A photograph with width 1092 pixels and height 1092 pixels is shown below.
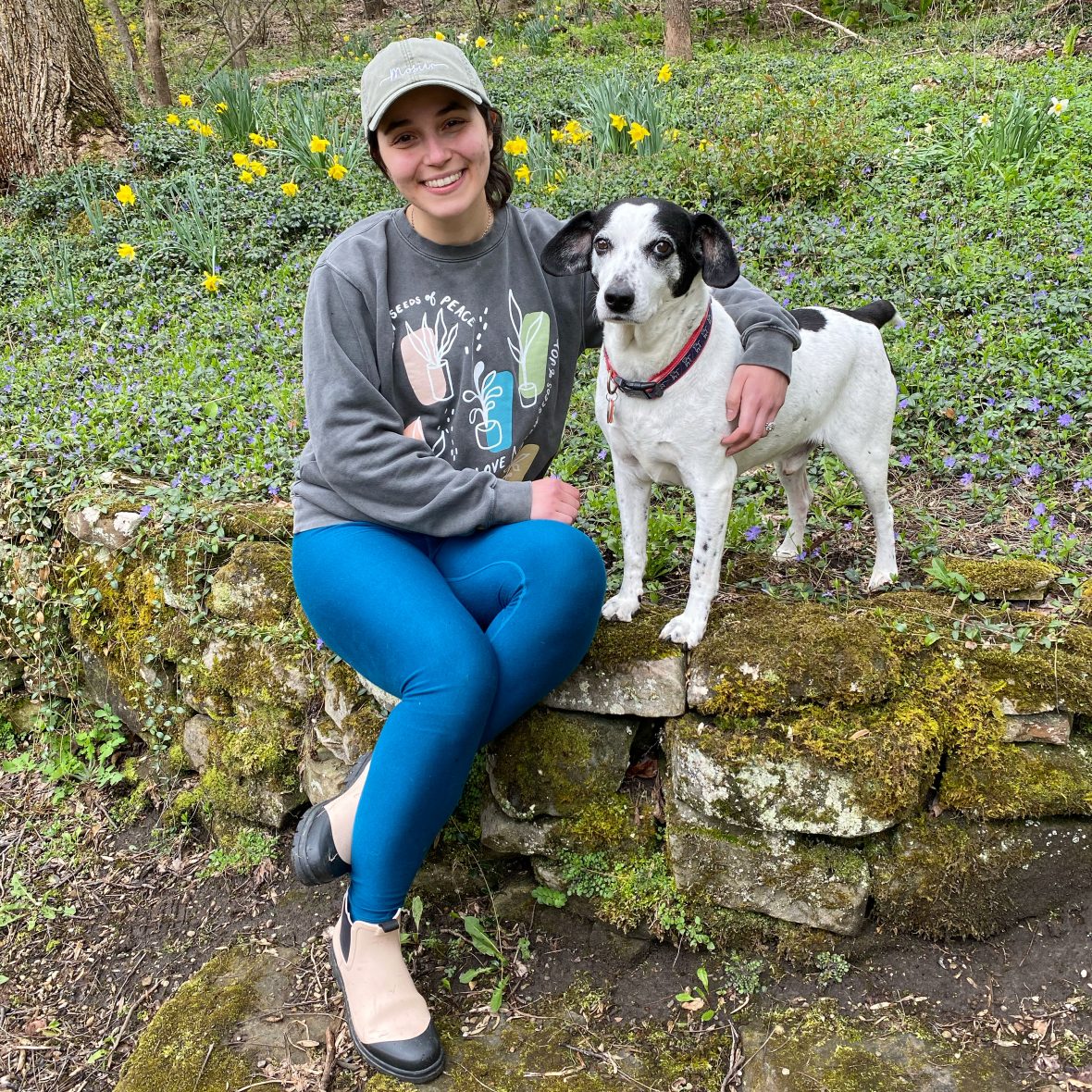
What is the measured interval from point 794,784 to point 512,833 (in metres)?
0.76

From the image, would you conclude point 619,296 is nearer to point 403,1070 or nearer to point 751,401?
point 751,401

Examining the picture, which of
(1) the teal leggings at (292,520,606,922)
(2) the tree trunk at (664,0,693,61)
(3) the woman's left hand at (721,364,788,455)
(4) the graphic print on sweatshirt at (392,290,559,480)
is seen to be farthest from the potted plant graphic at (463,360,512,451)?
(2) the tree trunk at (664,0,693,61)

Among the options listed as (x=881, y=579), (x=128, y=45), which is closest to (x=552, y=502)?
(x=881, y=579)

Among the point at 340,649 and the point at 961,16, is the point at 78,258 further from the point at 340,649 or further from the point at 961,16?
the point at 961,16

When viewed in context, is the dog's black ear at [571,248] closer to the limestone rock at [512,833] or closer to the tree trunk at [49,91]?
the limestone rock at [512,833]

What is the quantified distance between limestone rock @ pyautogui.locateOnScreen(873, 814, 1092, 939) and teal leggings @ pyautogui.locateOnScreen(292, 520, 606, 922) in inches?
37.0

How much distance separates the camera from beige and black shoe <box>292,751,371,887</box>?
2.12 m

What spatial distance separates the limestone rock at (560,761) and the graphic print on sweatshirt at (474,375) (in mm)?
688

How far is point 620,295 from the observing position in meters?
2.02

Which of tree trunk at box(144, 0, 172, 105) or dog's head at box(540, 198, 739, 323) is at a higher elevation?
tree trunk at box(144, 0, 172, 105)

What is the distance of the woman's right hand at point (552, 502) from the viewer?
2186mm

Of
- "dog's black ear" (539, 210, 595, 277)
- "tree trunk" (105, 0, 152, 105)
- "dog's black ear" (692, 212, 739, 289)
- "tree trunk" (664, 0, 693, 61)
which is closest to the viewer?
Answer: "dog's black ear" (692, 212, 739, 289)

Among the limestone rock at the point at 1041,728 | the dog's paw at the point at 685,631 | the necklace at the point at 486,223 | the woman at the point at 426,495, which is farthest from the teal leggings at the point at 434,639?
the limestone rock at the point at 1041,728

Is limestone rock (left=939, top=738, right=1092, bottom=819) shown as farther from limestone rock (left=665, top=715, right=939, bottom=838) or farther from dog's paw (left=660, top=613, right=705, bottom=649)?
dog's paw (left=660, top=613, right=705, bottom=649)
